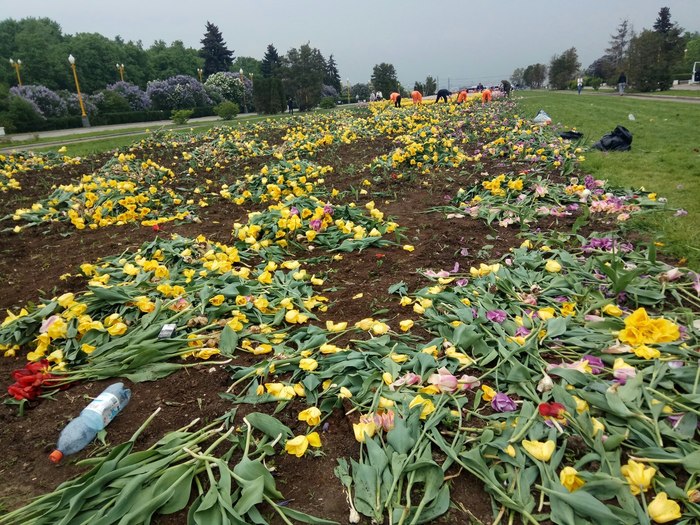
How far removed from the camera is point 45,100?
32000 millimetres

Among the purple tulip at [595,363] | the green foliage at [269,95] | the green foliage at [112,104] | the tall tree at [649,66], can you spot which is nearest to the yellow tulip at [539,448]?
the purple tulip at [595,363]

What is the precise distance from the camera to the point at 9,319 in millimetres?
2754

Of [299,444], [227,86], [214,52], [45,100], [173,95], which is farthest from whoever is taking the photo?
[214,52]

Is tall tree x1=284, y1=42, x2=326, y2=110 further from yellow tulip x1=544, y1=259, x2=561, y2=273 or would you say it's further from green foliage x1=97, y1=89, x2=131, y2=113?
yellow tulip x1=544, y1=259, x2=561, y2=273

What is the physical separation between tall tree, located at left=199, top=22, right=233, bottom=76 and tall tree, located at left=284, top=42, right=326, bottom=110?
41199mm

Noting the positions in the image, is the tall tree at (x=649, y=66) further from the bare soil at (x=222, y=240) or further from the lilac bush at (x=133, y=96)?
the lilac bush at (x=133, y=96)

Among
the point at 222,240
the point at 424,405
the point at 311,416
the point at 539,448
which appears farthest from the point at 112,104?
the point at 539,448

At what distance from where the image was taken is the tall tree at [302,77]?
115ft

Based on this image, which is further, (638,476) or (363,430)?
(363,430)

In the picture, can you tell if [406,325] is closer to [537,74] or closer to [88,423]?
[88,423]

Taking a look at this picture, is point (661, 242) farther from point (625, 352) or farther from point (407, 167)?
point (407, 167)

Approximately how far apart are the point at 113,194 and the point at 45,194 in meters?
2.23

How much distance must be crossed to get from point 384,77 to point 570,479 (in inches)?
2118

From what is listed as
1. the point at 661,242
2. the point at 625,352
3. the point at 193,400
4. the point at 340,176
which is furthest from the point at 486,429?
the point at 340,176
